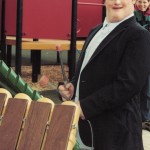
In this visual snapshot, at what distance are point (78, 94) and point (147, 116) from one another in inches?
17.4

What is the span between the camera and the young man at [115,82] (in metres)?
2.59

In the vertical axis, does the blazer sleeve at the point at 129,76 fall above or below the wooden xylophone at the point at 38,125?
above

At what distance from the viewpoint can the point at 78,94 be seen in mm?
2854

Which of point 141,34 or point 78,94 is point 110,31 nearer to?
point 141,34

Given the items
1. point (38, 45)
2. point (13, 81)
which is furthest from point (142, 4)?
point (13, 81)

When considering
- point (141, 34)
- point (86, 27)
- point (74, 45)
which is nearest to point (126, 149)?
point (141, 34)

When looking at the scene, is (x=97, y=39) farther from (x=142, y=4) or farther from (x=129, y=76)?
(x=142, y=4)

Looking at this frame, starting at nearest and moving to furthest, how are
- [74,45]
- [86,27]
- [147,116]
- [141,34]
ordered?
[141,34] < [147,116] < [74,45] < [86,27]

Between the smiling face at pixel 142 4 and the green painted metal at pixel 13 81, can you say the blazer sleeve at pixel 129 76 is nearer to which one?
the green painted metal at pixel 13 81

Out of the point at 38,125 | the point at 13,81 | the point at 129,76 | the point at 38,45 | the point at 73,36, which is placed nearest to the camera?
the point at 38,125

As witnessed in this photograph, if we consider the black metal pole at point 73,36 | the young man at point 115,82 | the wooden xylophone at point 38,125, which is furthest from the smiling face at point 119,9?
the black metal pole at point 73,36

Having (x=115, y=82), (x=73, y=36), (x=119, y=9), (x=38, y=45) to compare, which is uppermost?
(x=119, y=9)

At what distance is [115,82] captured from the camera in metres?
2.61

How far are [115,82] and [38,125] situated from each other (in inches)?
19.9
